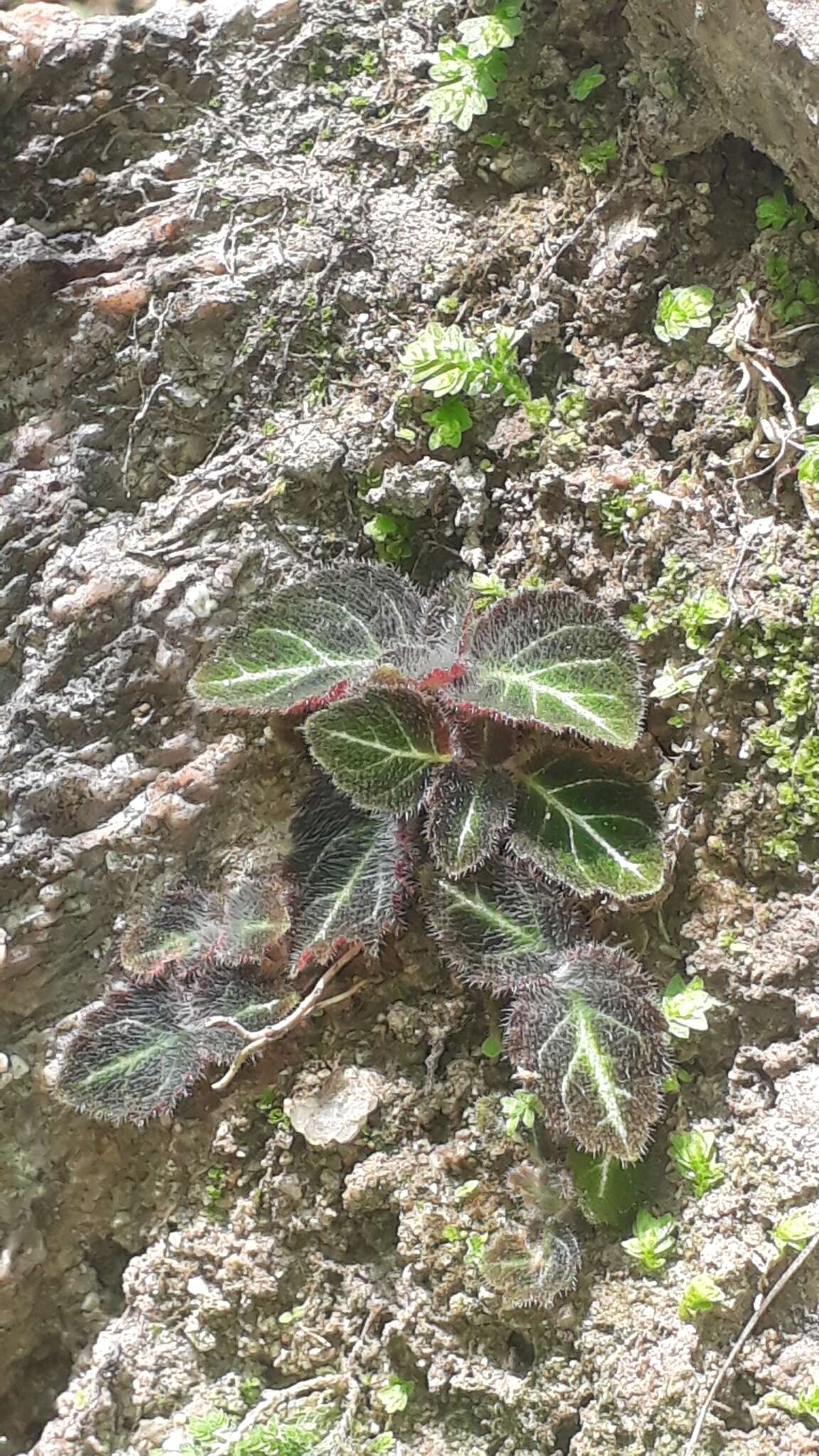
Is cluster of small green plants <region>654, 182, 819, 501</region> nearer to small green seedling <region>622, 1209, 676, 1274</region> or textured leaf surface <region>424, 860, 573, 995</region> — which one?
textured leaf surface <region>424, 860, 573, 995</region>

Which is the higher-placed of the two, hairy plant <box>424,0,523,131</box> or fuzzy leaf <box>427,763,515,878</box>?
hairy plant <box>424,0,523,131</box>

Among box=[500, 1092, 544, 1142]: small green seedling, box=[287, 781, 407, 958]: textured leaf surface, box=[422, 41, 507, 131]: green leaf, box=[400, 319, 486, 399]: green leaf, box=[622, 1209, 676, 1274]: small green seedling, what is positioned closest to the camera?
box=[622, 1209, 676, 1274]: small green seedling

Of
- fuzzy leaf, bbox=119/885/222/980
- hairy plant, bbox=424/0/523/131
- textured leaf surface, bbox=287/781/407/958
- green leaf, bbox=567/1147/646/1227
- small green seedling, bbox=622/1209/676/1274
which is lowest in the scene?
small green seedling, bbox=622/1209/676/1274

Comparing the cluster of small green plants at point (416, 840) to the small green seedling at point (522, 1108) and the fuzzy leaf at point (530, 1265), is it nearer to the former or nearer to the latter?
the small green seedling at point (522, 1108)

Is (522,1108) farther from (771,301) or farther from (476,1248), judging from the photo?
(771,301)

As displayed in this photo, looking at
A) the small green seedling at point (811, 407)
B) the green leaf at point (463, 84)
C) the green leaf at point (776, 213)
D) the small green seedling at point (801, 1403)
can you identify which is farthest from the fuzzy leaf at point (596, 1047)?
the green leaf at point (463, 84)

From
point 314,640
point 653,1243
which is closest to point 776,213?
point 314,640

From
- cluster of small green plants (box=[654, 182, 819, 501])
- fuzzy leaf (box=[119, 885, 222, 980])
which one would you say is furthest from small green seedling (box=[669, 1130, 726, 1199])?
cluster of small green plants (box=[654, 182, 819, 501])

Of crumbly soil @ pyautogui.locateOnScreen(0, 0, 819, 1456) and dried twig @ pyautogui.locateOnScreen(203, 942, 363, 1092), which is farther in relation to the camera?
dried twig @ pyautogui.locateOnScreen(203, 942, 363, 1092)
